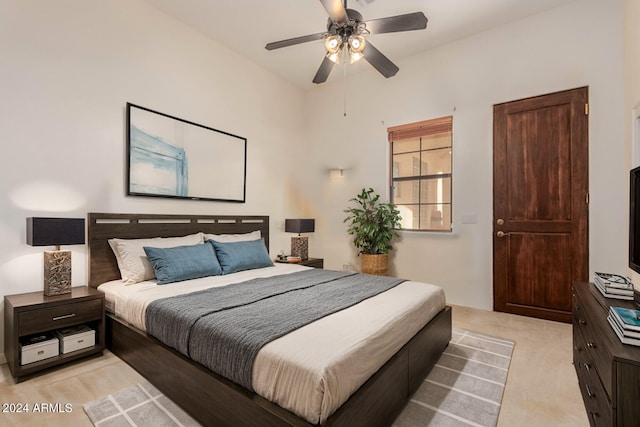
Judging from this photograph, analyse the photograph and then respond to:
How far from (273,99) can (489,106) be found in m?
2.98

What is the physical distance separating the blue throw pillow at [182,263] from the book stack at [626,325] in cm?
286

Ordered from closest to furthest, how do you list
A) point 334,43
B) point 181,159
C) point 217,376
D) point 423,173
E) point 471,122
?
point 217,376
point 334,43
point 181,159
point 471,122
point 423,173

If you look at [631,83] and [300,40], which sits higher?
[300,40]

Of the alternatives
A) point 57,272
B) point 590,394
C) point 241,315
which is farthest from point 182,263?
point 590,394

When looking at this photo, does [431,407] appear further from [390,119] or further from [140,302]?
[390,119]

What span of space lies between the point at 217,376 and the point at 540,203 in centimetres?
358

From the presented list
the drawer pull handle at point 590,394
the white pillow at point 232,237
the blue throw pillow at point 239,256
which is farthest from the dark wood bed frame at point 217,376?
the drawer pull handle at point 590,394

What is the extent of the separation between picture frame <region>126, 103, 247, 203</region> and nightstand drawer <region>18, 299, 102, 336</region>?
114cm

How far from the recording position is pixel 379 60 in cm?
257

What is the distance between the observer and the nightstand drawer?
6.91 feet

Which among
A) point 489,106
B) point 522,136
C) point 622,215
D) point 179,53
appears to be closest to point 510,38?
point 489,106

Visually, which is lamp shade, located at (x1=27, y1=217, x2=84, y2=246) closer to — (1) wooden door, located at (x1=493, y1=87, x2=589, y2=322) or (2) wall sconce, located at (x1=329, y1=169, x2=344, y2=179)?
(2) wall sconce, located at (x1=329, y1=169, x2=344, y2=179)

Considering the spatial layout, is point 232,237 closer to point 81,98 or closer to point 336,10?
point 81,98

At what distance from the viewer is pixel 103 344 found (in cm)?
246
